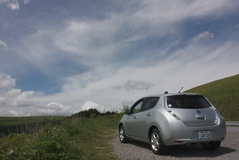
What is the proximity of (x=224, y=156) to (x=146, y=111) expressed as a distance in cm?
267

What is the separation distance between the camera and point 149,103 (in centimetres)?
973

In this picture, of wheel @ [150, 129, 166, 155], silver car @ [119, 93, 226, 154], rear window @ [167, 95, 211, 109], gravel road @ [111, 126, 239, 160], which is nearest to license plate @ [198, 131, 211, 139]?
silver car @ [119, 93, 226, 154]

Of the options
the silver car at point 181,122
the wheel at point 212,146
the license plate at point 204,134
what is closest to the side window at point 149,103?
the silver car at point 181,122

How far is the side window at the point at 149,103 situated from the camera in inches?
367

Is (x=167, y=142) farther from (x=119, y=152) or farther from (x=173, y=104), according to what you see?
(x=119, y=152)

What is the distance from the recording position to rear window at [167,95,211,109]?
28.1 ft

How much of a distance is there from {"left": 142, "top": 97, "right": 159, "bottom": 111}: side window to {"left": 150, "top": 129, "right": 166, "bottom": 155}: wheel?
0.84 m

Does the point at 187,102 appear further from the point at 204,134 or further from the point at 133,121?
the point at 133,121

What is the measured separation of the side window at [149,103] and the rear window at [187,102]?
582 millimetres

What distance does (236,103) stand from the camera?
29578 millimetres

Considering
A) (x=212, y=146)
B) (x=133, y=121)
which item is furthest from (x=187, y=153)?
(x=133, y=121)

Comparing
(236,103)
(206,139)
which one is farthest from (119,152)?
(236,103)

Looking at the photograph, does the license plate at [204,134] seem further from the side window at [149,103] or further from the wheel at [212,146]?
the side window at [149,103]

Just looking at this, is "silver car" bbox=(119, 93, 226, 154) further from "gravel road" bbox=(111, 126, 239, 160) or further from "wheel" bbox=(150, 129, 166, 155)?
"gravel road" bbox=(111, 126, 239, 160)
